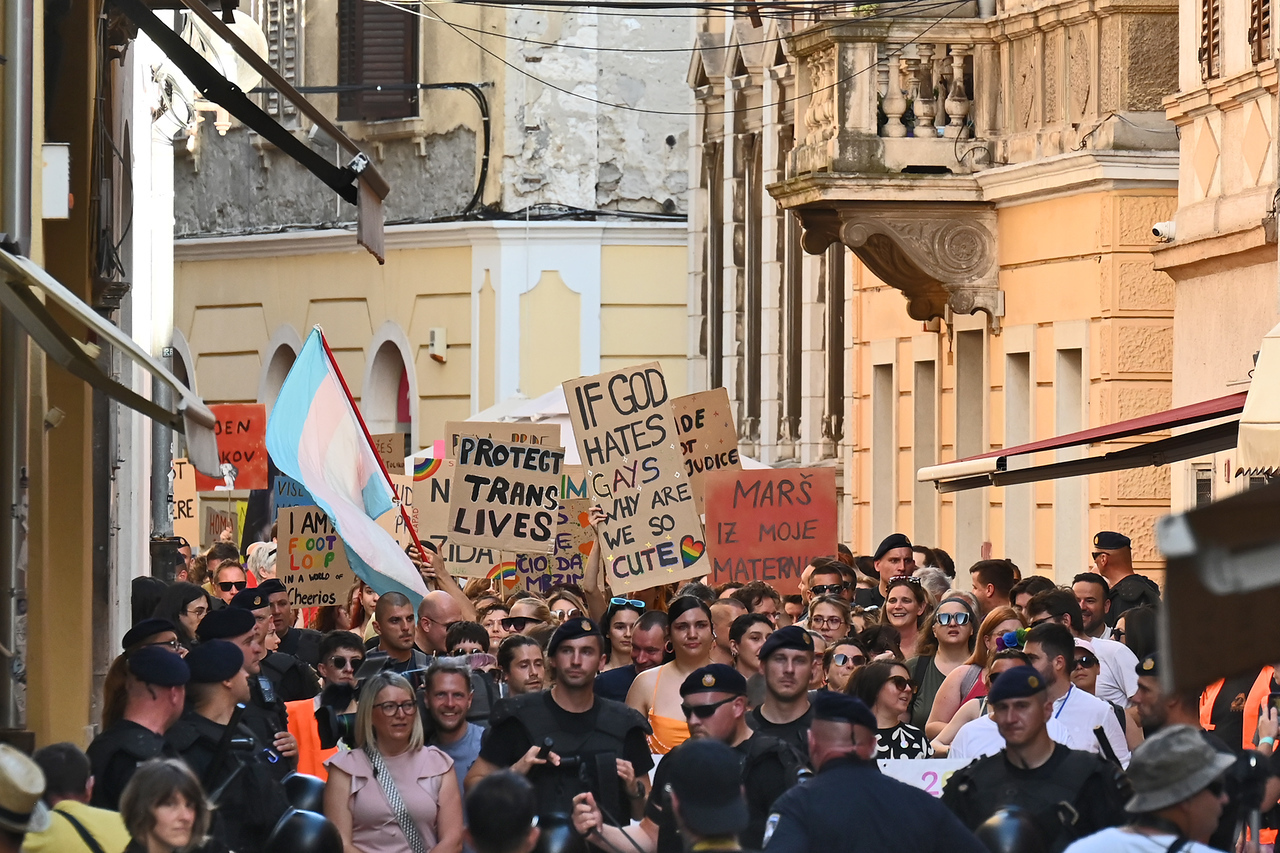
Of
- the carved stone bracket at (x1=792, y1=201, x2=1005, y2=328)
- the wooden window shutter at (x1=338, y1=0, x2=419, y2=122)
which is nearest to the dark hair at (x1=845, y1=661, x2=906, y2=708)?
the carved stone bracket at (x1=792, y1=201, x2=1005, y2=328)

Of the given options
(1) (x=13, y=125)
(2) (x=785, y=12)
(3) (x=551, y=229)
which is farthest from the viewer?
(3) (x=551, y=229)

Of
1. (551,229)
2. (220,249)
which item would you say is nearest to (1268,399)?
(551,229)

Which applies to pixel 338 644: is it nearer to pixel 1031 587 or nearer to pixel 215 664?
pixel 215 664

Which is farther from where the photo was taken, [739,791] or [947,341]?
[947,341]

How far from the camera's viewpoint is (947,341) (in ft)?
75.2

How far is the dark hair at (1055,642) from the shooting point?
10320mm

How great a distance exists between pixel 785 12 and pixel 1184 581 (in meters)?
19.7

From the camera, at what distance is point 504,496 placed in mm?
17453

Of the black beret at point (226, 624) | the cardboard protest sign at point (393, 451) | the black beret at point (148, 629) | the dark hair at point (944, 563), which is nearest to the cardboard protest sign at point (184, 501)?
the cardboard protest sign at point (393, 451)

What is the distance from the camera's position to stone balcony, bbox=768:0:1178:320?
2073 centimetres

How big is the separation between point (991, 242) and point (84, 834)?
15.9 metres

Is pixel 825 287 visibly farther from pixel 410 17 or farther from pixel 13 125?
pixel 13 125

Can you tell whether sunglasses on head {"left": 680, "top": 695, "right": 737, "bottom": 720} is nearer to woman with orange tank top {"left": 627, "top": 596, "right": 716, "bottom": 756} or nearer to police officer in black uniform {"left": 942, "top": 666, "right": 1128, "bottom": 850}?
police officer in black uniform {"left": 942, "top": 666, "right": 1128, "bottom": 850}

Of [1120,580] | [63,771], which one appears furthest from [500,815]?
[1120,580]
